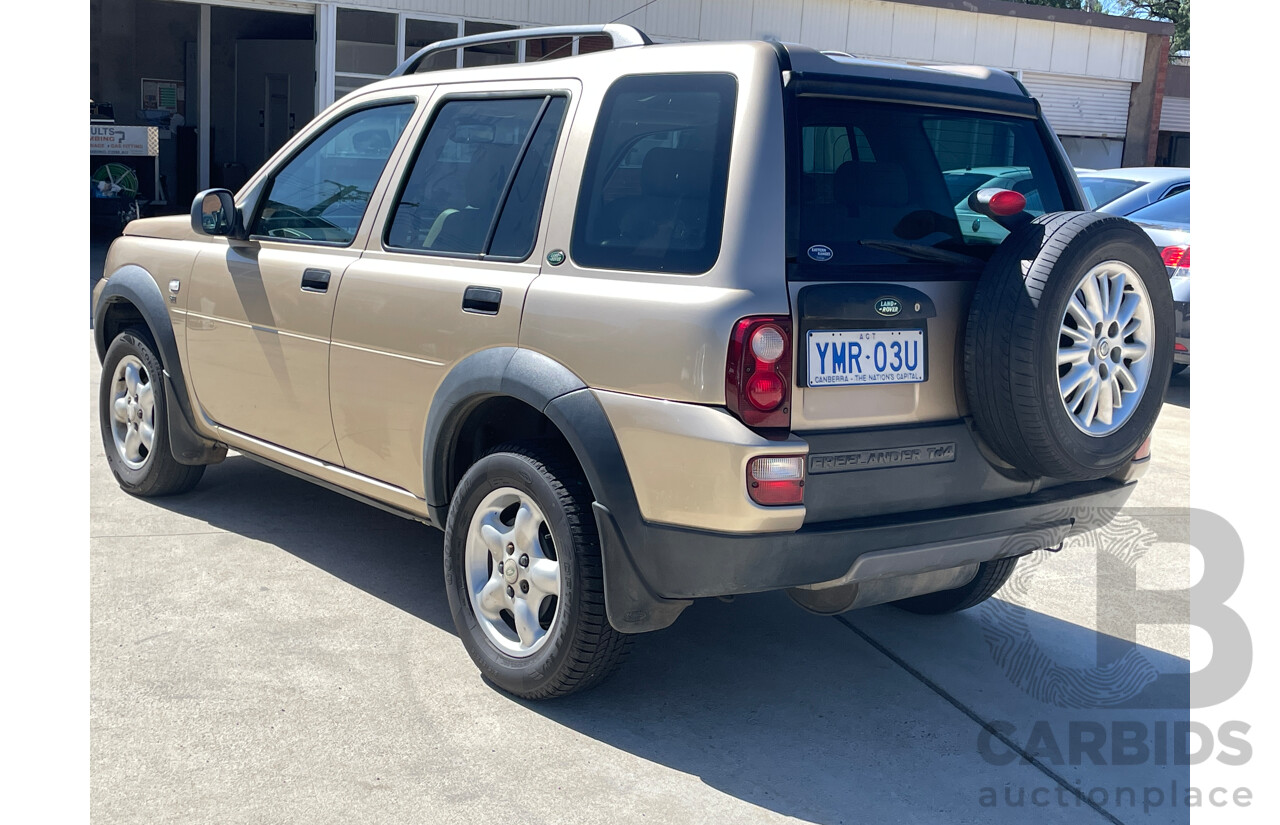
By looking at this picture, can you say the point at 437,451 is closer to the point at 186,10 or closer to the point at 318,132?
the point at 318,132

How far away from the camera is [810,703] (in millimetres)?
3820

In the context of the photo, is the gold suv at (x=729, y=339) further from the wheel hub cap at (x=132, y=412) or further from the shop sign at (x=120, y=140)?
the shop sign at (x=120, y=140)

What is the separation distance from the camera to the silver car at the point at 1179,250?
9062 millimetres

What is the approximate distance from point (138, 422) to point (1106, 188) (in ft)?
28.7

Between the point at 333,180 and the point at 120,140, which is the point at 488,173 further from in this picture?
the point at 120,140

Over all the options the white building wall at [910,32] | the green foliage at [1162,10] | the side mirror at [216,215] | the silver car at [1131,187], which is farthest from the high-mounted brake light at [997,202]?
the green foliage at [1162,10]

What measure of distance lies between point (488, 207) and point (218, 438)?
76.7 inches

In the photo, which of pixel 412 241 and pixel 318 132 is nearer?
pixel 412 241

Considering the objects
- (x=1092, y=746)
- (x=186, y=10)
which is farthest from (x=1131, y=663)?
(x=186, y=10)

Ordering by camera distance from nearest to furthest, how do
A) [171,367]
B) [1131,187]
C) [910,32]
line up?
[171,367], [1131,187], [910,32]

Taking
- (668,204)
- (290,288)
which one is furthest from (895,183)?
(290,288)

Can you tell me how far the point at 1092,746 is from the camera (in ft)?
11.9

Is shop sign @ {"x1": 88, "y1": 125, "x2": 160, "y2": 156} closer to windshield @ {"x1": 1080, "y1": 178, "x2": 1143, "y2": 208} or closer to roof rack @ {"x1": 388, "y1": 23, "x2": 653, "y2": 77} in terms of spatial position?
windshield @ {"x1": 1080, "y1": 178, "x2": 1143, "y2": 208}

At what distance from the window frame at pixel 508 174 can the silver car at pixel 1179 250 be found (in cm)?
638
